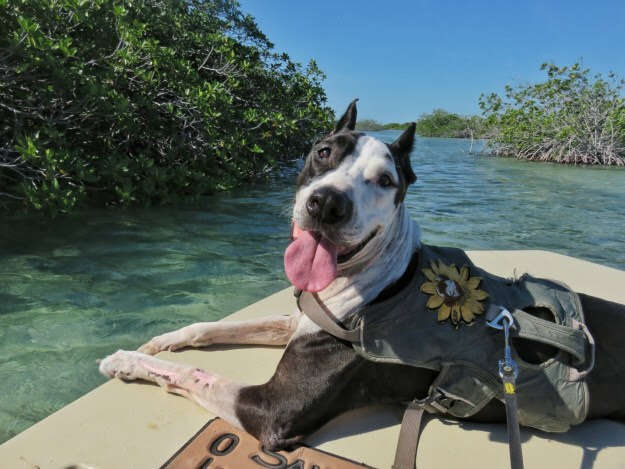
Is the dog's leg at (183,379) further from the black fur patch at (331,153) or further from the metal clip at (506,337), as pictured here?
the metal clip at (506,337)

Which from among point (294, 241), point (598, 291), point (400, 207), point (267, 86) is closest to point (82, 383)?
point (294, 241)

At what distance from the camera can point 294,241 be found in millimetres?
2109

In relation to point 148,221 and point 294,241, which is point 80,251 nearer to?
point 148,221

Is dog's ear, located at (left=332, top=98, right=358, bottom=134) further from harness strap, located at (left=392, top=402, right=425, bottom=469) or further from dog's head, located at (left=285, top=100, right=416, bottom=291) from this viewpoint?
harness strap, located at (left=392, top=402, right=425, bottom=469)

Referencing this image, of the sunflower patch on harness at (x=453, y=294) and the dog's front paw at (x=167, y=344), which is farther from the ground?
the sunflower patch on harness at (x=453, y=294)

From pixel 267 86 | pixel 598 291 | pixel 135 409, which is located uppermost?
pixel 267 86

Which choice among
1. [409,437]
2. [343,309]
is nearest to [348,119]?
[343,309]

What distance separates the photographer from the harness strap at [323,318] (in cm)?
197

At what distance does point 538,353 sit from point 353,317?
3.00ft

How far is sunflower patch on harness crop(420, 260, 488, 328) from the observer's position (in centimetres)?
200

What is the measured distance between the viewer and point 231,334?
290 cm

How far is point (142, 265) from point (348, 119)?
11.9 feet

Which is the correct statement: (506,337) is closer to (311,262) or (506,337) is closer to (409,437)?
(409,437)

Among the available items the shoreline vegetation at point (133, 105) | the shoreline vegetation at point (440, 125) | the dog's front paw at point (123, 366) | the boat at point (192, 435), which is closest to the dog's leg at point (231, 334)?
the dog's front paw at point (123, 366)
